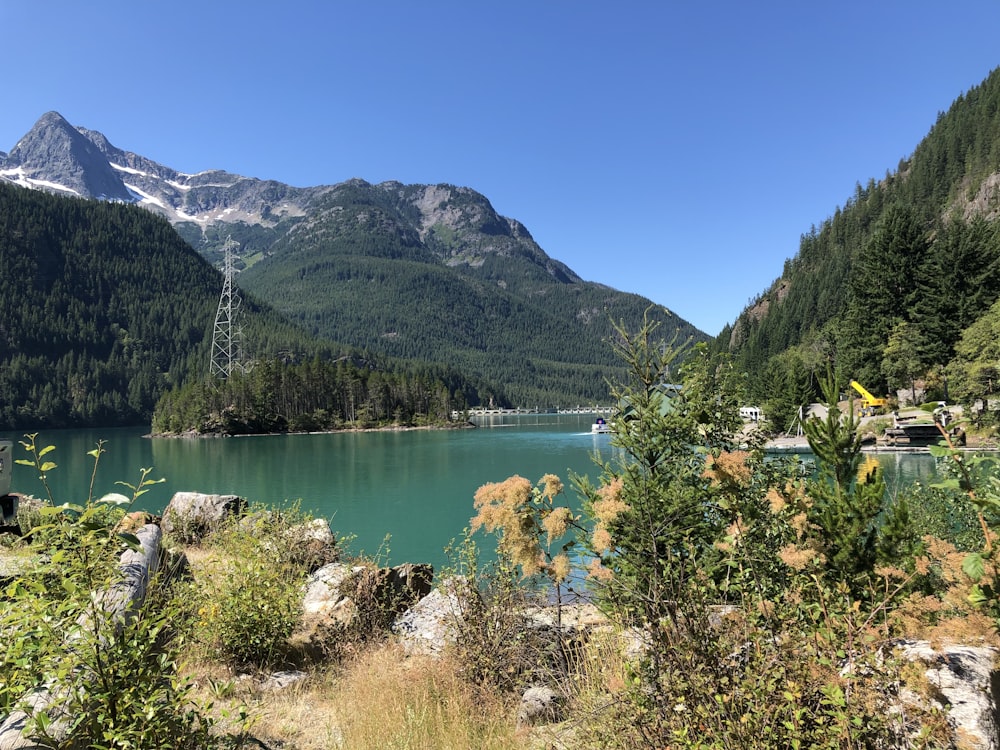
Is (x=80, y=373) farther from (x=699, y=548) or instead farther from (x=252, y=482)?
(x=699, y=548)

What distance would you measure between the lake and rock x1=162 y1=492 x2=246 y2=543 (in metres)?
2.17

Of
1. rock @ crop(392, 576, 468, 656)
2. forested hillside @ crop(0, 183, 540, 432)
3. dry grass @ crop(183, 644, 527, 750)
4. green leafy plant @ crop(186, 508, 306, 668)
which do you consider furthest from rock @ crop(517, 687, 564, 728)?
forested hillside @ crop(0, 183, 540, 432)

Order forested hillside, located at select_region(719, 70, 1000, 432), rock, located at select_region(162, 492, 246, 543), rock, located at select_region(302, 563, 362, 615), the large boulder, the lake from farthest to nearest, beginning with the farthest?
1. forested hillside, located at select_region(719, 70, 1000, 432)
2. the lake
3. rock, located at select_region(162, 492, 246, 543)
4. rock, located at select_region(302, 563, 362, 615)
5. the large boulder

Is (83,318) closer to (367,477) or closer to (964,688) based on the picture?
(367,477)

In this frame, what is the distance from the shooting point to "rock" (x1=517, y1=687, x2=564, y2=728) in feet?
Result: 13.0

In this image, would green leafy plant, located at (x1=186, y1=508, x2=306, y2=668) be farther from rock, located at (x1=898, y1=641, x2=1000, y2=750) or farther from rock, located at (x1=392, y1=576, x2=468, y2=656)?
rock, located at (x1=898, y1=641, x2=1000, y2=750)

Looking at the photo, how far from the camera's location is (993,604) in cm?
284

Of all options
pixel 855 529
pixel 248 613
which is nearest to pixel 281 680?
pixel 248 613

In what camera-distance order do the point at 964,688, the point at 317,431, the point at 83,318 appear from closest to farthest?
the point at 964,688 < the point at 317,431 < the point at 83,318

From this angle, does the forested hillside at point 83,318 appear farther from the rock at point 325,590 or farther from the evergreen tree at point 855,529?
the evergreen tree at point 855,529

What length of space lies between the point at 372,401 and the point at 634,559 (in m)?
111

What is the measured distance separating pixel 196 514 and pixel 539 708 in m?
10.9

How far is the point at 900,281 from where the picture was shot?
192ft

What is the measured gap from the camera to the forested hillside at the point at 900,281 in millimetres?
51250
